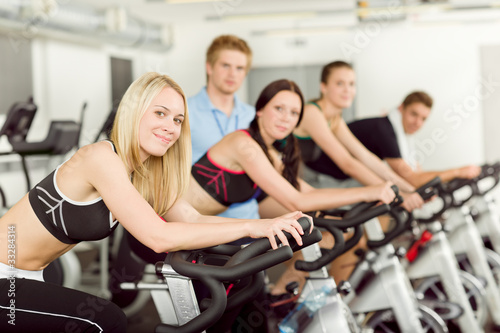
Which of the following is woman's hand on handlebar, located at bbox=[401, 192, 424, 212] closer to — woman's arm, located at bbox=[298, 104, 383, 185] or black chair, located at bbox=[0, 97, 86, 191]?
woman's arm, located at bbox=[298, 104, 383, 185]

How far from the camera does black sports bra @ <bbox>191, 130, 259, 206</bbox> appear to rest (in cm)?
210

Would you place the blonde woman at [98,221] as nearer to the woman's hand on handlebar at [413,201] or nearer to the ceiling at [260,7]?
the woman's hand on handlebar at [413,201]

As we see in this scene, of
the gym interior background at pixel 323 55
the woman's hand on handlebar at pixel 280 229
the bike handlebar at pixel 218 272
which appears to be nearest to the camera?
the bike handlebar at pixel 218 272

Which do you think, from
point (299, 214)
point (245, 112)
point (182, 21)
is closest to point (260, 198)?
point (245, 112)

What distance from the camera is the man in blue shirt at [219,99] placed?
8.42 ft

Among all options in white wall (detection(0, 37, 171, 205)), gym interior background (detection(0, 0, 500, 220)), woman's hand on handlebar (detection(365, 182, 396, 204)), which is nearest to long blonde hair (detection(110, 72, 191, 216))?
woman's hand on handlebar (detection(365, 182, 396, 204))

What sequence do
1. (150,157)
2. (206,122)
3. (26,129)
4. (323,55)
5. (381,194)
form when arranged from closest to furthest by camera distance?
(150,157), (381,194), (206,122), (26,129), (323,55)

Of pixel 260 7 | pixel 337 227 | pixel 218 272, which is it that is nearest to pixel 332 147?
pixel 337 227

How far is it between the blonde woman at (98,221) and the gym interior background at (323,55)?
4654 millimetres

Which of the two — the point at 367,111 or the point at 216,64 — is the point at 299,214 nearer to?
the point at 216,64

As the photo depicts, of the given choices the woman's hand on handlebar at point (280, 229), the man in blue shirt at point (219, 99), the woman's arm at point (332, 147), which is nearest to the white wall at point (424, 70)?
the man in blue shirt at point (219, 99)

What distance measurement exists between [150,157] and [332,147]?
1208mm

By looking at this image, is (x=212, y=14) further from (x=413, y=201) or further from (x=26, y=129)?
(x=413, y=201)

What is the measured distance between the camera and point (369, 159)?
2885 millimetres
